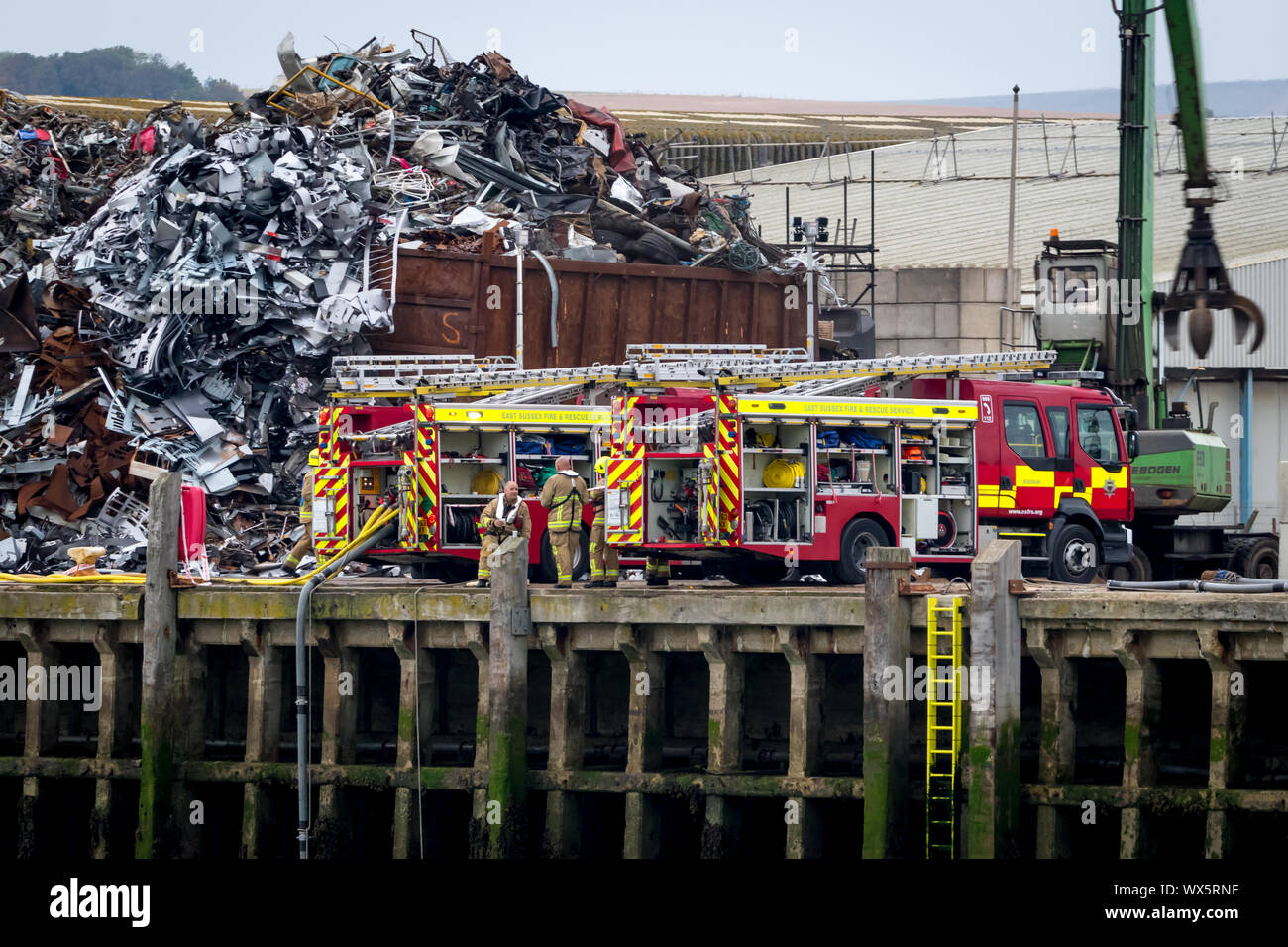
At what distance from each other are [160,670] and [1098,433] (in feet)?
37.8

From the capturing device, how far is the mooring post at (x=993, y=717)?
51.2ft

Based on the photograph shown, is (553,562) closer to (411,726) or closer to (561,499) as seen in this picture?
(561,499)

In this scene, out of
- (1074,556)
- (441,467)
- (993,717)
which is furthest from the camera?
(1074,556)

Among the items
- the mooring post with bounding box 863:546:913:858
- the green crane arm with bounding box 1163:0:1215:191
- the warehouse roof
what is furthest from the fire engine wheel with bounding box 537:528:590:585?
the warehouse roof

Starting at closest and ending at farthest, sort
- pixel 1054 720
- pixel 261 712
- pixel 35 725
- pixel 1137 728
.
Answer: pixel 1137 728 < pixel 1054 720 < pixel 261 712 < pixel 35 725

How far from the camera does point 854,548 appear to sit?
66.8ft

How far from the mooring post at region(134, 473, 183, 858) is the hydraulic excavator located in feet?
38.8

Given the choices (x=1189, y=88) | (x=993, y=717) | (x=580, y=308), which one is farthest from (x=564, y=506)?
(x=1189, y=88)

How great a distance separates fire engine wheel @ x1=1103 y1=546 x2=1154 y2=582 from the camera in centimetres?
2509

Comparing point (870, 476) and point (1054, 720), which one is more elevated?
point (870, 476)

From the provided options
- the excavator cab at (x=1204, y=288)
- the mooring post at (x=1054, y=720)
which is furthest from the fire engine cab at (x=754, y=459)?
the excavator cab at (x=1204, y=288)

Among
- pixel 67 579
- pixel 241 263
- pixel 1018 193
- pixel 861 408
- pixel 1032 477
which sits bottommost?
pixel 67 579

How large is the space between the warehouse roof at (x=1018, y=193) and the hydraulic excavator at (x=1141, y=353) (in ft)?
34.0
